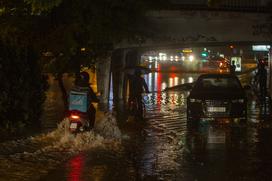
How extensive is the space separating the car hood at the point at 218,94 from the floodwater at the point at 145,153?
850 millimetres

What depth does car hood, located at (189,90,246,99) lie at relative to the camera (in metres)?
17.4

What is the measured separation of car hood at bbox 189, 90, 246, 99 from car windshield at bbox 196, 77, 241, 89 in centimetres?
53

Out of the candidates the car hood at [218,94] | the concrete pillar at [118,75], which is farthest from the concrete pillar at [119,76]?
the car hood at [218,94]

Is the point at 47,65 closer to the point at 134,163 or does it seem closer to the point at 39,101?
the point at 39,101

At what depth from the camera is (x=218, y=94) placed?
695 inches

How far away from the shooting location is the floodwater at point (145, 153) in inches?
387

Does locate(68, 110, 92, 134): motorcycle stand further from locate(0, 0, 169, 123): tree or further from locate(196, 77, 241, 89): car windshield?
locate(196, 77, 241, 89): car windshield

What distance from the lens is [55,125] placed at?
54.1 ft

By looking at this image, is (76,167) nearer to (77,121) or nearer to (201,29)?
(77,121)

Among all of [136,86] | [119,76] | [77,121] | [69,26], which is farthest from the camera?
[119,76]

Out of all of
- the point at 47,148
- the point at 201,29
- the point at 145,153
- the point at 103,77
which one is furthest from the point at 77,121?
the point at 201,29

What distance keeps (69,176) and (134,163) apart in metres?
1.69

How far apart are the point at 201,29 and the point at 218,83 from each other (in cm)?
604

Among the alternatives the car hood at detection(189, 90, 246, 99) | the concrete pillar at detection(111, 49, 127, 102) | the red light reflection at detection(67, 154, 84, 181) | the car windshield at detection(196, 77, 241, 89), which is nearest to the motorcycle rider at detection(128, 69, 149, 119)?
the car hood at detection(189, 90, 246, 99)
